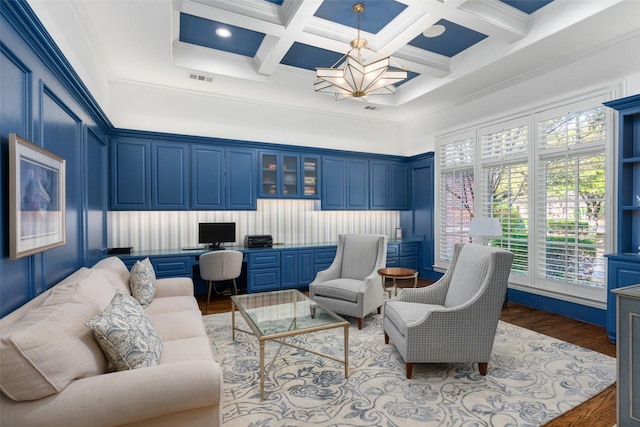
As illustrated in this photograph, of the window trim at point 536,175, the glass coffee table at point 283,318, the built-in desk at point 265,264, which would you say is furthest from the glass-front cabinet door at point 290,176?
the window trim at point 536,175

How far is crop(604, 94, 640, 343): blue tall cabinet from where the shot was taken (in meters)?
3.14

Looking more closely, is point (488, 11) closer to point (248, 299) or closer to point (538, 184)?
point (538, 184)

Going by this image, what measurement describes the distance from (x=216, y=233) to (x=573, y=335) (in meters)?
4.70

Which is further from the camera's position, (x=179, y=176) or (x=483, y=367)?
(x=179, y=176)

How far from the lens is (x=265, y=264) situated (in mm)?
5008

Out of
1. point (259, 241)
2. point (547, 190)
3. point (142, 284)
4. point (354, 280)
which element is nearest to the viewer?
point (142, 284)

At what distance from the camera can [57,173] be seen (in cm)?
228

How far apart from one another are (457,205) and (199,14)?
4638mm

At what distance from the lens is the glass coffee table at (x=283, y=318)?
2408 millimetres

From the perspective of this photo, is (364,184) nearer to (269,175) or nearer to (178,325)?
(269,175)

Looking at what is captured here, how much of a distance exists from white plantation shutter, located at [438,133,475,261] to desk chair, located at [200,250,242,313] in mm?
3637

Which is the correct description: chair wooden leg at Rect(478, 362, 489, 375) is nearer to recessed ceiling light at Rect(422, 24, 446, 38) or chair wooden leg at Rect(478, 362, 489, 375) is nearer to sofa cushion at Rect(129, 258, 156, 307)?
sofa cushion at Rect(129, 258, 156, 307)

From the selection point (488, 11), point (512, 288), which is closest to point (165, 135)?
point (488, 11)

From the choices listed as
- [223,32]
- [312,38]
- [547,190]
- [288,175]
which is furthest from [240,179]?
[547,190]
